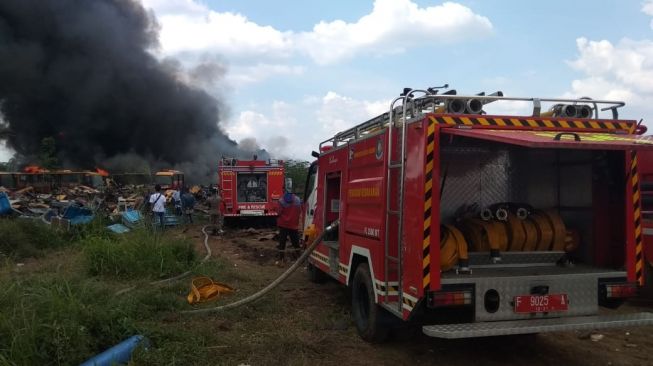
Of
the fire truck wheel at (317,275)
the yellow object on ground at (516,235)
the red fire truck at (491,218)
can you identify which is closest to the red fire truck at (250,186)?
the fire truck wheel at (317,275)

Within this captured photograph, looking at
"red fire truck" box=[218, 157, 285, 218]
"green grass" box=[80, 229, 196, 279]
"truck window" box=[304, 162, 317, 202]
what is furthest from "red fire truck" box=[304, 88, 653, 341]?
"red fire truck" box=[218, 157, 285, 218]

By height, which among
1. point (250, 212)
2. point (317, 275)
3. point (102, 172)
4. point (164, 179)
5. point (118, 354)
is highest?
point (102, 172)

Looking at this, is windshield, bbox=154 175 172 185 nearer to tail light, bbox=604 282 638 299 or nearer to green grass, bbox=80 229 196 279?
green grass, bbox=80 229 196 279

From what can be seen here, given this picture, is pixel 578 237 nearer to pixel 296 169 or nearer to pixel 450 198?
pixel 450 198

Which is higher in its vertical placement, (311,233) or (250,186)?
(250,186)

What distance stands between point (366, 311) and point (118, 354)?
100 inches

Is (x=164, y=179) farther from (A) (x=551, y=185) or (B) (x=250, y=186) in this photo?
(A) (x=551, y=185)

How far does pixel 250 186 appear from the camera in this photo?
65.4ft

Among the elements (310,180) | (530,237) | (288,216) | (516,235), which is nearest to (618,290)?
(530,237)

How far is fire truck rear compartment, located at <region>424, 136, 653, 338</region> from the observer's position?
468cm

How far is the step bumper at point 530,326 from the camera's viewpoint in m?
4.39

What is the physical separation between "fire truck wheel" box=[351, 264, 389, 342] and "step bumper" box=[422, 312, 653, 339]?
99 centimetres

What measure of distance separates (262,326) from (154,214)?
11.7 metres

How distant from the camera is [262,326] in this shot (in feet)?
21.0
